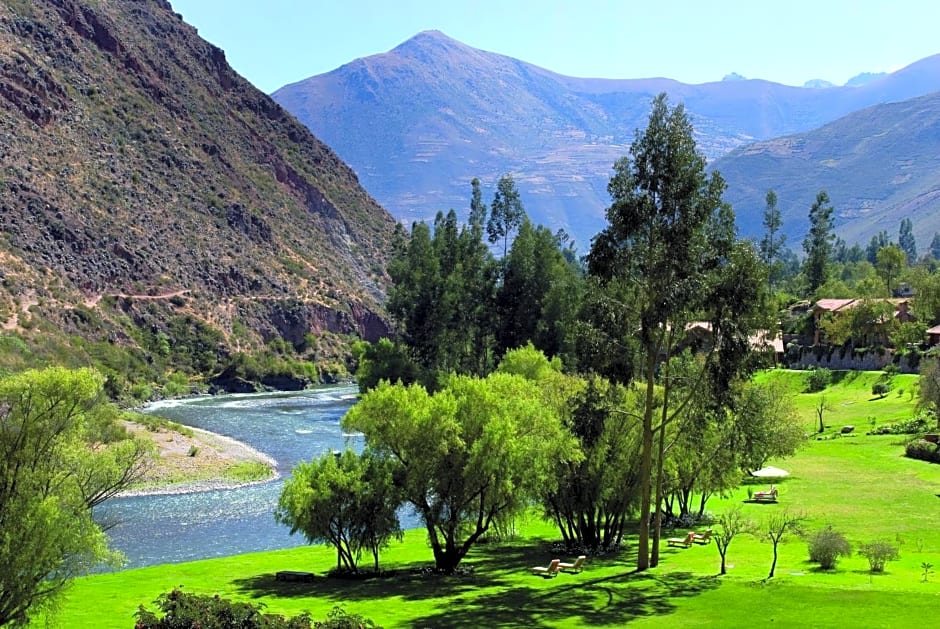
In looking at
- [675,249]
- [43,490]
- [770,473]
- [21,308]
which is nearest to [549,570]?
[675,249]

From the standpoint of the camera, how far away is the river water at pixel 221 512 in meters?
50.3

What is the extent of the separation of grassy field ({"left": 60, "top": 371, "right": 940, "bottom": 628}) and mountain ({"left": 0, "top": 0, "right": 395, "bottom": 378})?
79063mm

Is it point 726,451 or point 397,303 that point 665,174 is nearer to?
point 726,451

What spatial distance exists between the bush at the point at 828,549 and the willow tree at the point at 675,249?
6194mm

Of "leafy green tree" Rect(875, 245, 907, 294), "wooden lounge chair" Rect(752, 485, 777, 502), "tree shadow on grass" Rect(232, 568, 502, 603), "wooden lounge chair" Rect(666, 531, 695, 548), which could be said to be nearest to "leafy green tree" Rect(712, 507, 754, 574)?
"wooden lounge chair" Rect(666, 531, 695, 548)

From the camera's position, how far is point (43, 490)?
28.0 m

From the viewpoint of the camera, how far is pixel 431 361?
109062 millimetres

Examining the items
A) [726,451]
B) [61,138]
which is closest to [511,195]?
[61,138]

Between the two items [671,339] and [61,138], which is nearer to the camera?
[671,339]

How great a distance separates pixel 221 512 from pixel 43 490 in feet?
108

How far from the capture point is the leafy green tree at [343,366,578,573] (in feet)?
130

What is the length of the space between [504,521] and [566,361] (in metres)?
54.3

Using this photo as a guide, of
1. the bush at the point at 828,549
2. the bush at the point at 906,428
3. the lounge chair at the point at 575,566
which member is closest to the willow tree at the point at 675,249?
the lounge chair at the point at 575,566

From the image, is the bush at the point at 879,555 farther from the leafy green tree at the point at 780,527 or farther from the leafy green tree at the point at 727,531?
the leafy green tree at the point at 727,531
